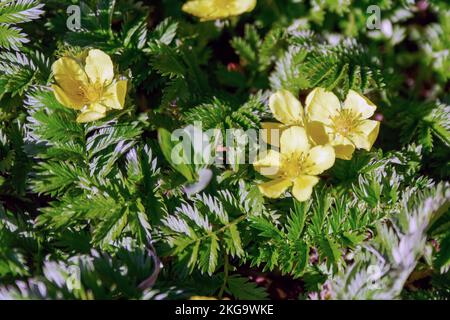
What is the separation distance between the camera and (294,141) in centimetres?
213

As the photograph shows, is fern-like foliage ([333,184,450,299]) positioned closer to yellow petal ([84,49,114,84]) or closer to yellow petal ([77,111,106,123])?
yellow petal ([77,111,106,123])

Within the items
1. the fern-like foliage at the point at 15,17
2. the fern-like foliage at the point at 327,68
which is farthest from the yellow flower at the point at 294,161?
the fern-like foliage at the point at 15,17

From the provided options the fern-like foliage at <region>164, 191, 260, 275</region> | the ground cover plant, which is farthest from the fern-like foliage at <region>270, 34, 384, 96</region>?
the fern-like foliage at <region>164, 191, 260, 275</region>

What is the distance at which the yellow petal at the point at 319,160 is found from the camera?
2037mm

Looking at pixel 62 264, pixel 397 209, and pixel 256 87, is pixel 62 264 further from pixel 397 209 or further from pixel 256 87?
pixel 256 87

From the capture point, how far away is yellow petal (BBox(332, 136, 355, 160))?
214 cm

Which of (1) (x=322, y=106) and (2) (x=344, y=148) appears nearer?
(2) (x=344, y=148)

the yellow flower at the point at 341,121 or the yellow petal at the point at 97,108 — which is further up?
the yellow petal at the point at 97,108

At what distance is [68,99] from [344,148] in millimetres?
1130

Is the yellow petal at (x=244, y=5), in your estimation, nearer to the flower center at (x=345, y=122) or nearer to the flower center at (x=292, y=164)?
the flower center at (x=345, y=122)

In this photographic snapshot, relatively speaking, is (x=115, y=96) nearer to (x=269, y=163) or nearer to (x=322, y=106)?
(x=269, y=163)

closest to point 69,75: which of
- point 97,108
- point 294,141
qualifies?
point 97,108

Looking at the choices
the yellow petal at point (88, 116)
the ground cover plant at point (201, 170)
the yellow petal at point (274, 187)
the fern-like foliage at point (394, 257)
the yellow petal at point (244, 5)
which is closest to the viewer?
the fern-like foliage at point (394, 257)

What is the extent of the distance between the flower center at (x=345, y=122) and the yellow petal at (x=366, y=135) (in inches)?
1.3
